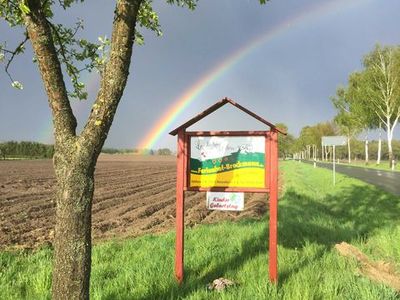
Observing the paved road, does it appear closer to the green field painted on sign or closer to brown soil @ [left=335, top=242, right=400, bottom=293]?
brown soil @ [left=335, top=242, right=400, bottom=293]

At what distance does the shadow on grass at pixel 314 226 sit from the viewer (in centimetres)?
562

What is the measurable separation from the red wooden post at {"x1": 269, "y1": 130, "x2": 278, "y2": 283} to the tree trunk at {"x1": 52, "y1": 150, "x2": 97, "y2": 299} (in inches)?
A: 96.1

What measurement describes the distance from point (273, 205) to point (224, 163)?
2.85ft

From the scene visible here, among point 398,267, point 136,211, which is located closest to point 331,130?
point 136,211

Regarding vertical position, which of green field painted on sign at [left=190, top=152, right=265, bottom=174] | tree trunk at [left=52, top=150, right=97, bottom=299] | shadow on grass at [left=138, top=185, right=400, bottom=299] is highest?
green field painted on sign at [left=190, top=152, right=265, bottom=174]

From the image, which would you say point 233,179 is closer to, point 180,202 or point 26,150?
point 180,202

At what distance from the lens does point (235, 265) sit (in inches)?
241

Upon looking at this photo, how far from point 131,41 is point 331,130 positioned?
10326cm

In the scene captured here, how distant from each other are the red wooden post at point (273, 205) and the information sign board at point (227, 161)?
0.43ft

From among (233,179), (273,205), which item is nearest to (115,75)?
(233,179)

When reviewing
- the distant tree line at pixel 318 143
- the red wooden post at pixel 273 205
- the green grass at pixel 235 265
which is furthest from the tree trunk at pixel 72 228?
the distant tree line at pixel 318 143

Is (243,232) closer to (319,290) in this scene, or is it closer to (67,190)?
(319,290)

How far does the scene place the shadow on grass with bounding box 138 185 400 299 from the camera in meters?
5.62

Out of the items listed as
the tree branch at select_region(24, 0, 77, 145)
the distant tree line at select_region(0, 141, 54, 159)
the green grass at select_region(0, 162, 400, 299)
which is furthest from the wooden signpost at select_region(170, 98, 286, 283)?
the distant tree line at select_region(0, 141, 54, 159)
